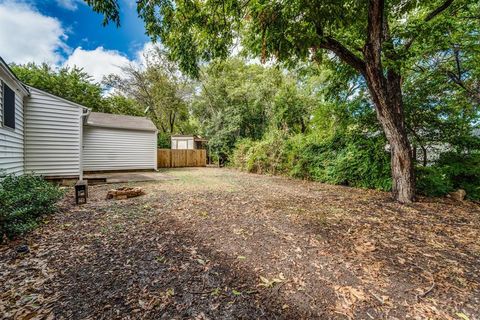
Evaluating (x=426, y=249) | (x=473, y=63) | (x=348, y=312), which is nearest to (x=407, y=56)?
(x=473, y=63)

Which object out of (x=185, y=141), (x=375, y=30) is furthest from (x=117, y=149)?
(x=375, y=30)

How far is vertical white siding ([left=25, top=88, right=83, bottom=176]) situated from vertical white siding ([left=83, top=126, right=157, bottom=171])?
12.2 feet

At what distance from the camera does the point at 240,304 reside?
68.4 inches

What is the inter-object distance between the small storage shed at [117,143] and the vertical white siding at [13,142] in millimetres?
4199

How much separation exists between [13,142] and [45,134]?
141 centimetres

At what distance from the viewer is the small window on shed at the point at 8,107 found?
15.6 ft

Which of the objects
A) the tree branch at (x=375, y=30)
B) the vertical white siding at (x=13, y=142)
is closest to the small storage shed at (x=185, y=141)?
the vertical white siding at (x=13, y=142)

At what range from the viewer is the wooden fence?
15438mm

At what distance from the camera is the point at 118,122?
11.5 m

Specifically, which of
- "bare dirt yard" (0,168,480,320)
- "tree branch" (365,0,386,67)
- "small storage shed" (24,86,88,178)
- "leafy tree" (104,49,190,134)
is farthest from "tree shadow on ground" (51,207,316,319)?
"leafy tree" (104,49,190,134)

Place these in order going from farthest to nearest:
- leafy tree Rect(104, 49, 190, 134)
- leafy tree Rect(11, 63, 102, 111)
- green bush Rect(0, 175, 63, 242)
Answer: leafy tree Rect(104, 49, 190, 134), leafy tree Rect(11, 63, 102, 111), green bush Rect(0, 175, 63, 242)

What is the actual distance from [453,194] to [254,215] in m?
5.65

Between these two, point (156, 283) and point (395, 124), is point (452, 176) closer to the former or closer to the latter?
point (395, 124)

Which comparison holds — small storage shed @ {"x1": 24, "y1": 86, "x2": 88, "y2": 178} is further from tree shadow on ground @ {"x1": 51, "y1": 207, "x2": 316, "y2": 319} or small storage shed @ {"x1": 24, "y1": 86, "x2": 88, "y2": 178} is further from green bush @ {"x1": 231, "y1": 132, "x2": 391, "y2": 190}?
green bush @ {"x1": 231, "y1": 132, "x2": 391, "y2": 190}
